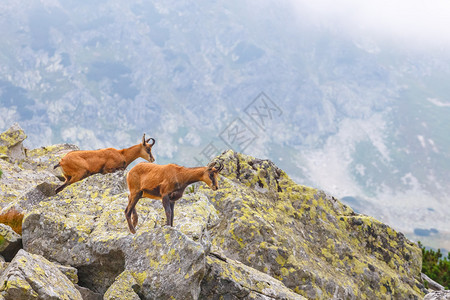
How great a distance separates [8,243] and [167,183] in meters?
5.67

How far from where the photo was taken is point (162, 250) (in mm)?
13070

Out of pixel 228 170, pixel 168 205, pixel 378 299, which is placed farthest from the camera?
pixel 228 170

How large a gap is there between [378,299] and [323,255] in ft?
10.6

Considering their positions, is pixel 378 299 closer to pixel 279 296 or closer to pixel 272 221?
pixel 272 221

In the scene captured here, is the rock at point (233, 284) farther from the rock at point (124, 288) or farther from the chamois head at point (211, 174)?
the chamois head at point (211, 174)

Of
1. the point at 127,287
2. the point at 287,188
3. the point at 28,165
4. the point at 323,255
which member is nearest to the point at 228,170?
the point at 287,188

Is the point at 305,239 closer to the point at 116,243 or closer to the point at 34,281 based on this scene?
the point at 116,243

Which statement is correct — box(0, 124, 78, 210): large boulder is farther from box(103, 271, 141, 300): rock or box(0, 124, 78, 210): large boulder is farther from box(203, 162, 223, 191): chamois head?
box(203, 162, 223, 191): chamois head

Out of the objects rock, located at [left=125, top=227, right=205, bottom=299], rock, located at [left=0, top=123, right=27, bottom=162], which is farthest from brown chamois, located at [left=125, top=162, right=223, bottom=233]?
rock, located at [left=0, top=123, right=27, bottom=162]

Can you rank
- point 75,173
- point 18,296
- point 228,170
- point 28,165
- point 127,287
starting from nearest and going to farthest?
point 18,296 < point 127,287 < point 75,173 < point 228,170 < point 28,165

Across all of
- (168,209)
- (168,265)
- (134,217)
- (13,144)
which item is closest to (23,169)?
(13,144)

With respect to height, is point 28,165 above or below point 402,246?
below

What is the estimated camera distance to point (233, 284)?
46.0ft

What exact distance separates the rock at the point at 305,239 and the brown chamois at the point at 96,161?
13.1 feet
